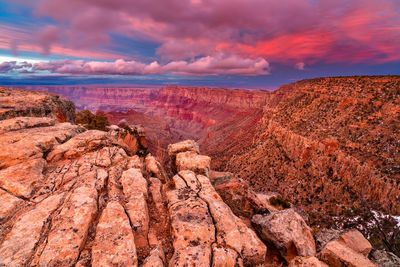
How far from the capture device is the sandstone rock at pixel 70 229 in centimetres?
613

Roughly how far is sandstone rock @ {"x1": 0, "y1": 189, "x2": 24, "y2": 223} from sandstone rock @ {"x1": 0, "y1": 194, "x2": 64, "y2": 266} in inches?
32.8

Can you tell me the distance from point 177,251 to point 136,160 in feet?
26.0

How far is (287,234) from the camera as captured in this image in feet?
29.7

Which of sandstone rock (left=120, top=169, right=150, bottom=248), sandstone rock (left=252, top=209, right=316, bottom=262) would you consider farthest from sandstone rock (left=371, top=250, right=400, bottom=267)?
sandstone rock (left=120, top=169, right=150, bottom=248)

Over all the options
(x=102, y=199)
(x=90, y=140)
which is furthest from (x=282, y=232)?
(x=90, y=140)

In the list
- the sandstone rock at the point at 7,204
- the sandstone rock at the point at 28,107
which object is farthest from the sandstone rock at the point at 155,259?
the sandstone rock at the point at 28,107

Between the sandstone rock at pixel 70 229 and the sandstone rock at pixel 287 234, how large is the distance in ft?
29.0

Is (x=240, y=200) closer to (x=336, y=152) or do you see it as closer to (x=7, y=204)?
(x=7, y=204)

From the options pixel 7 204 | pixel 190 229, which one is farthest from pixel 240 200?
pixel 7 204

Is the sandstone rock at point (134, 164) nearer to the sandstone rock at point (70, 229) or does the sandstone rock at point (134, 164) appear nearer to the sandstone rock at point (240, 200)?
the sandstone rock at point (70, 229)

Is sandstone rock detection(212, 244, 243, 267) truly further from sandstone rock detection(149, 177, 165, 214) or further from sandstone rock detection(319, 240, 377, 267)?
sandstone rock detection(319, 240, 377, 267)

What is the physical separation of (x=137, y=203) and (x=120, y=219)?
1210 mm

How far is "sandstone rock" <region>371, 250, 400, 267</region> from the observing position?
9.50 m

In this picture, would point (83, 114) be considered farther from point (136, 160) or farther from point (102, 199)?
point (102, 199)
